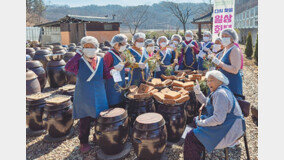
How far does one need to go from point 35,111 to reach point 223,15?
513 centimetres

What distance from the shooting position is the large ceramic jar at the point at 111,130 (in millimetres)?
3123

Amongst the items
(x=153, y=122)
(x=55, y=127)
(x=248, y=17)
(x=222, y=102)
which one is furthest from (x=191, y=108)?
(x=248, y=17)

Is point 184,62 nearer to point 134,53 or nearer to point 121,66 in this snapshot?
point 134,53

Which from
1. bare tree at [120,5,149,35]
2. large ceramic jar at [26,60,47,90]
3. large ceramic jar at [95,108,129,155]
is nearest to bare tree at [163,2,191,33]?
bare tree at [120,5,149,35]

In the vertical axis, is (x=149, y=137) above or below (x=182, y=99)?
below

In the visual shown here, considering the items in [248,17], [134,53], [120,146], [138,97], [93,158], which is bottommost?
[93,158]

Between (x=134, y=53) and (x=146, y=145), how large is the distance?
214 cm

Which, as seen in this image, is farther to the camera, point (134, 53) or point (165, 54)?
point (165, 54)

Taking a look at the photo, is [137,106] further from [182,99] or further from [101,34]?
[101,34]

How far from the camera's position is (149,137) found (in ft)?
9.63

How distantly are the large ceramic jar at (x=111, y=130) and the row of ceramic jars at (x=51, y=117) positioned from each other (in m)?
0.99

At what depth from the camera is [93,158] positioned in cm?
343

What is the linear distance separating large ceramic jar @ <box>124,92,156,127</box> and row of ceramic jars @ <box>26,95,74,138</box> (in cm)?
121

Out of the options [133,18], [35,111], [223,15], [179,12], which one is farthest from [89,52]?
[133,18]
